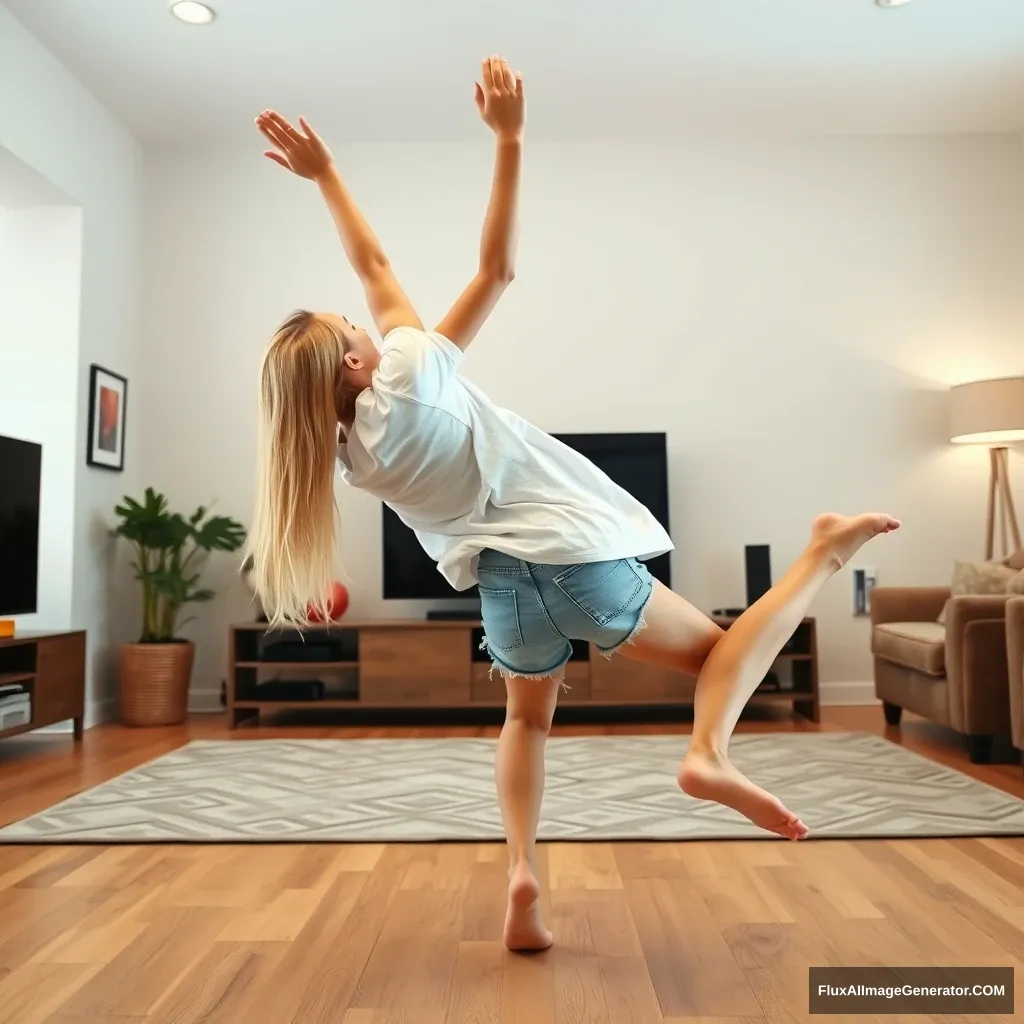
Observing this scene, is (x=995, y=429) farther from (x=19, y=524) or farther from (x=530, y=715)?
(x=19, y=524)

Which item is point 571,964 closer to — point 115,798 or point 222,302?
point 115,798

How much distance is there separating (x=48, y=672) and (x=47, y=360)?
1515 mm

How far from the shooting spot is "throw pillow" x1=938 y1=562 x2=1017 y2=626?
375 centimetres

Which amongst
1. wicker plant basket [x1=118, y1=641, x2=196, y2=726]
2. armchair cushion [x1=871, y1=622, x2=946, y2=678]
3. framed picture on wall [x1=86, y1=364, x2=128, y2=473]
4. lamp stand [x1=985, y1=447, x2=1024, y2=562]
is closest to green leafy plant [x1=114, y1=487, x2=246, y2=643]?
wicker plant basket [x1=118, y1=641, x2=196, y2=726]

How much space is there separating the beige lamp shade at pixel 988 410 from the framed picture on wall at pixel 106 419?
→ 4112 mm

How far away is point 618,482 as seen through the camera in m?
4.88

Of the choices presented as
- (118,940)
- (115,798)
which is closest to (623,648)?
(118,940)

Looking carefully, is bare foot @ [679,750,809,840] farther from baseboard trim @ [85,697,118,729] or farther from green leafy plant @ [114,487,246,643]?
baseboard trim @ [85,697,118,729]

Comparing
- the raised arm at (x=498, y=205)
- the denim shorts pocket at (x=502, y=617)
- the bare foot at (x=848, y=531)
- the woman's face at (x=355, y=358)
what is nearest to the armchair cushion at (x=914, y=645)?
the bare foot at (x=848, y=531)

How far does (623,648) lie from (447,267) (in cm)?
397

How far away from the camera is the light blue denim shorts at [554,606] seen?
1476 mm

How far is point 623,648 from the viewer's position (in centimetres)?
155

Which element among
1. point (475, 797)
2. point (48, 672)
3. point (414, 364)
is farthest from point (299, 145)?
point (48, 672)

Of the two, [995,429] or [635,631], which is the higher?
[995,429]
